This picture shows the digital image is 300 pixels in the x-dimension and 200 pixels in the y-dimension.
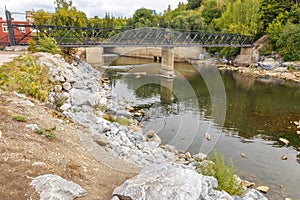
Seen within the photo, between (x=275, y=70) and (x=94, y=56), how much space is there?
33.7m

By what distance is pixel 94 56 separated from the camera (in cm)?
4328

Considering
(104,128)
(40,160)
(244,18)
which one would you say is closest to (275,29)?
(244,18)

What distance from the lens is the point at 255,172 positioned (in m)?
9.73

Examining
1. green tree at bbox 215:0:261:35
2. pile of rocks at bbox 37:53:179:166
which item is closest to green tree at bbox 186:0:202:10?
green tree at bbox 215:0:261:35

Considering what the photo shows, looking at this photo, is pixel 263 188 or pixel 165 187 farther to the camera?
pixel 263 188

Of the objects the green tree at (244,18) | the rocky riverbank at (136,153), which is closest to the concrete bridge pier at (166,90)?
the rocky riverbank at (136,153)

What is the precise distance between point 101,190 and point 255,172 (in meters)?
7.81

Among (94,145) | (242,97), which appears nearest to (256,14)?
(242,97)

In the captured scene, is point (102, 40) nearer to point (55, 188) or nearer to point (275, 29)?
point (275, 29)

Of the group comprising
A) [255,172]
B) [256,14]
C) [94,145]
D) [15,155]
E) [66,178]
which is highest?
[256,14]

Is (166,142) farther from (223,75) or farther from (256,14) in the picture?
(256,14)

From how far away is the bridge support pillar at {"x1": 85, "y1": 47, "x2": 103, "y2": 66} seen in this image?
4272 cm

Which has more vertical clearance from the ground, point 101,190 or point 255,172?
point 101,190

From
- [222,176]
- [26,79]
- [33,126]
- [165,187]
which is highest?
[26,79]
